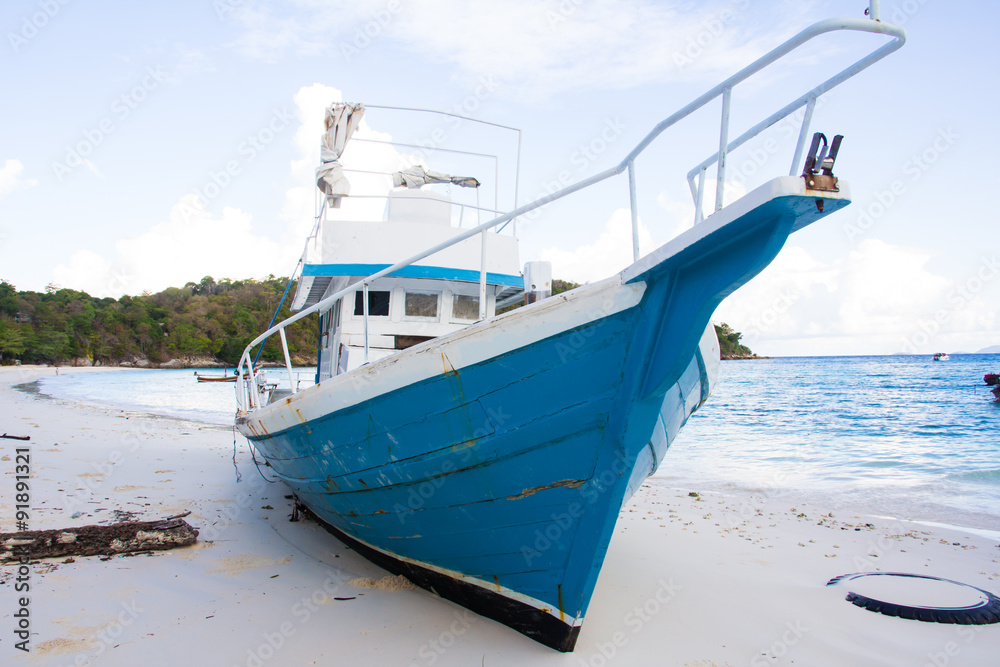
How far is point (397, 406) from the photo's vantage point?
3363mm

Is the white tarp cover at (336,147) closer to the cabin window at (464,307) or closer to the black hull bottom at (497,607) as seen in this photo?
the cabin window at (464,307)

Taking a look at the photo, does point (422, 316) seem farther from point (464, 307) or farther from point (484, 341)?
point (484, 341)

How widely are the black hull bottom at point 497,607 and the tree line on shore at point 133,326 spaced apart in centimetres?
5949

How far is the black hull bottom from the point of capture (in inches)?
133

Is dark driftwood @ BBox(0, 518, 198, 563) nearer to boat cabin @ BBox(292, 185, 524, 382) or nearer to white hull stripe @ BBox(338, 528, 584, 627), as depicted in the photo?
boat cabin @ BBox(292, 185, 524, 382)

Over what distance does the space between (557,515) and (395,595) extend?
166 cm

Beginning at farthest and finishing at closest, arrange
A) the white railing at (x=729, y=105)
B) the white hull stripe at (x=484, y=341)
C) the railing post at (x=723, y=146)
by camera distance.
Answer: the white hull stripe at (x=484, y=341) < the railing post at (x=723, y=146) < the white railing at (x=729, y=105)

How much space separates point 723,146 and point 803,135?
292mm

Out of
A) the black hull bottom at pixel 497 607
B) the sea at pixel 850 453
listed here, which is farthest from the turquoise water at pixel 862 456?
the black hull bottom at pixel 497 607

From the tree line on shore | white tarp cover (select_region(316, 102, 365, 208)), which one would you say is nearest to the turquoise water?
white tarp cover (select_region(316, 102, 365, 208))

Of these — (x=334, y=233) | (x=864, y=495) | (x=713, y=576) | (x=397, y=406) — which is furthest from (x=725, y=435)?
(x=397, y=406)

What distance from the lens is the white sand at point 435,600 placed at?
3359 mm

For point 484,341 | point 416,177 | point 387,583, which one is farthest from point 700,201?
point 416,177

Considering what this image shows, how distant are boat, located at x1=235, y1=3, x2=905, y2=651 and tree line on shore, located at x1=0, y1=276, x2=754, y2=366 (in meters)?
59.7
